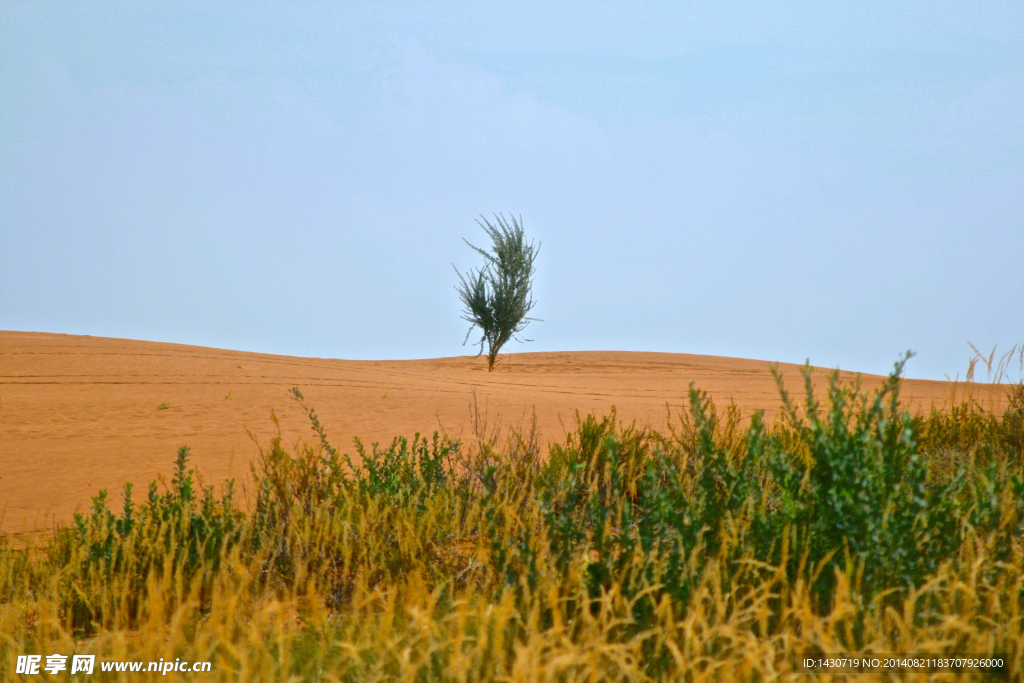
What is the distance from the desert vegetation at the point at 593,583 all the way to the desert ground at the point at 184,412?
952 mm

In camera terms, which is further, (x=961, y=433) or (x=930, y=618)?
(x=961, y=433)

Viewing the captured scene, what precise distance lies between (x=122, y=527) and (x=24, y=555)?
0.61 meters

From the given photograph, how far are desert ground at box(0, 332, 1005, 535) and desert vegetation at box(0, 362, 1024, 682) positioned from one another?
3.12 feet

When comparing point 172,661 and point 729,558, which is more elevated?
point 729,558

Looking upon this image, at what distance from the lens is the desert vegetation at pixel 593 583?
2260mm

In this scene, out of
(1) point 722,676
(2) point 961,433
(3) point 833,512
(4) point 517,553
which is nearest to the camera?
(1) point 722,676

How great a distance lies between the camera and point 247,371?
14.0m

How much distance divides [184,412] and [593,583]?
742 centimetres

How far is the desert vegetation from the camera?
7.41ft

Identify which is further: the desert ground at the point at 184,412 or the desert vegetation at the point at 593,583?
the desert ground at the point at 184,412

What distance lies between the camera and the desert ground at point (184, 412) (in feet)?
20.1

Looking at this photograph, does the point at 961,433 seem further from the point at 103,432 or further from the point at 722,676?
the point at 103,432

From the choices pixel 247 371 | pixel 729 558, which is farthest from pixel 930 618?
pixel 247 371

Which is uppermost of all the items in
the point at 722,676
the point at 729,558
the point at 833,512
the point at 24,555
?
the point at 833,512
